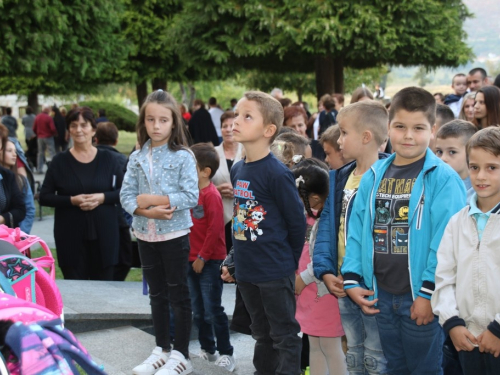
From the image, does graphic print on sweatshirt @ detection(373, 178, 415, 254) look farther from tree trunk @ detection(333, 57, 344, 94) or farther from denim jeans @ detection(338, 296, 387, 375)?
tree trunk @ detection(333, 57, 344, 94)

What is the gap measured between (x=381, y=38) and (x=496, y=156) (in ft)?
51.1

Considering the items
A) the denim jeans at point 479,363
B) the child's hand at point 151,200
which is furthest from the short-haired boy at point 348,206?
the child's hand at point 151,200

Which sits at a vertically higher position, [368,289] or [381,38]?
[381,38]

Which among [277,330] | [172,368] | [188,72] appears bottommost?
[172,368]

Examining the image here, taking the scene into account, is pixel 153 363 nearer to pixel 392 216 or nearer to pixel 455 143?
pixel 392 216

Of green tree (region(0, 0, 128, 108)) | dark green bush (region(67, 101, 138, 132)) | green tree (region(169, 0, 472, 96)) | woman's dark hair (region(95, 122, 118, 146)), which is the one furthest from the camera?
dark green bush (region(67, 101, 138, 132))

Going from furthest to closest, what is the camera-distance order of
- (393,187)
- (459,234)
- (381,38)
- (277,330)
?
1. (381,38)
2. (277,330)
3. (393,187)
4. (459,234)

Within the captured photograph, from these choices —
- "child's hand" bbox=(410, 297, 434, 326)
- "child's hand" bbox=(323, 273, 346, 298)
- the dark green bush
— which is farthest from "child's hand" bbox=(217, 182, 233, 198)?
the dark green bush

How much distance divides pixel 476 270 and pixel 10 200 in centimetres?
402

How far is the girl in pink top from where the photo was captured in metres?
4.45

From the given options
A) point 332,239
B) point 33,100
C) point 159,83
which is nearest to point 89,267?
point 332,239

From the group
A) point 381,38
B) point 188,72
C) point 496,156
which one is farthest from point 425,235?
point 188,72

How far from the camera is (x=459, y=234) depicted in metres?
3.40

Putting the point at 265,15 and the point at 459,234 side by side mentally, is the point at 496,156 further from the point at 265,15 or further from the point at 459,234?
the point at 265,15
